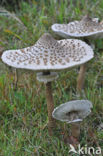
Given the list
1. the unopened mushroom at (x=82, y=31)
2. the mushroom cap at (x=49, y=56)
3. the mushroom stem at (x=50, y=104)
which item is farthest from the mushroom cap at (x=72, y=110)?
the unopened mushroom at (x=82, y=31)

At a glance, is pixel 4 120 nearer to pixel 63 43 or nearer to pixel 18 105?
pixel 18 105

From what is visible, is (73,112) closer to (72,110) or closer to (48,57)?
(72,110)

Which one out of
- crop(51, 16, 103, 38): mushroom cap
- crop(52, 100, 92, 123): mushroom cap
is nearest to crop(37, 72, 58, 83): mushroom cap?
crop(52, 100, 92, 123): mushroom cap

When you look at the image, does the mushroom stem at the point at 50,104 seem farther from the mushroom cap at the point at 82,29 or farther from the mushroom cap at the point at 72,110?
the mushroom cap at the point at 82,29

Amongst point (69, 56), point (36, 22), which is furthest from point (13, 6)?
point (69, 56)

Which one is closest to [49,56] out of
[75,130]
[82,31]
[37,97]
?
[75,130]
